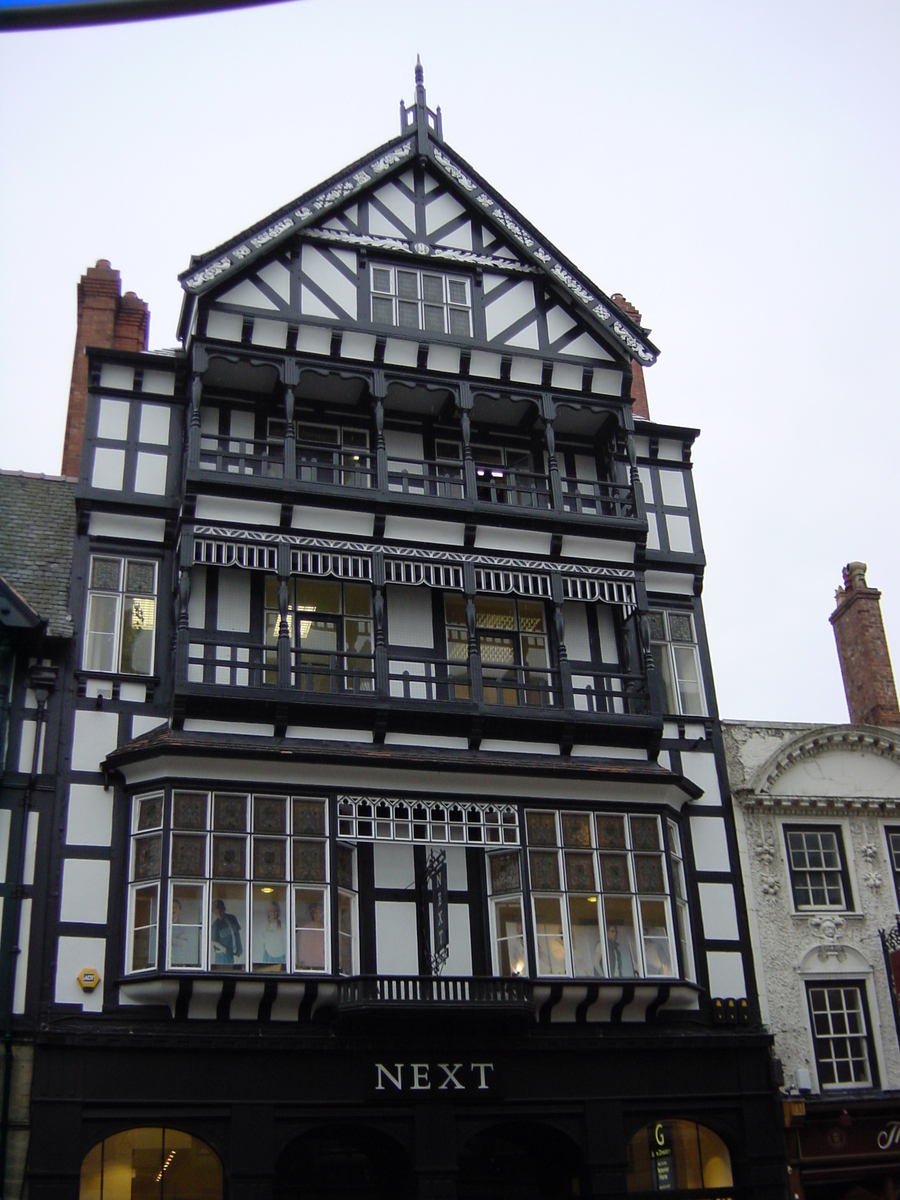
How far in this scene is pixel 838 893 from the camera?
24.4 meters

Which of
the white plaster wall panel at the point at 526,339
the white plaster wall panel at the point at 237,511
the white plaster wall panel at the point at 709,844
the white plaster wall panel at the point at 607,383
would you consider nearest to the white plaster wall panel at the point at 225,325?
the white plaster wall panel at the point at 237,511

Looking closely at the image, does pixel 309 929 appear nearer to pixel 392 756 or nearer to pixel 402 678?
pixel 392 756

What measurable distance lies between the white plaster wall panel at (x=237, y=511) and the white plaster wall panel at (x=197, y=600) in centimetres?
105

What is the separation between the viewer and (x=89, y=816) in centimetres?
2042

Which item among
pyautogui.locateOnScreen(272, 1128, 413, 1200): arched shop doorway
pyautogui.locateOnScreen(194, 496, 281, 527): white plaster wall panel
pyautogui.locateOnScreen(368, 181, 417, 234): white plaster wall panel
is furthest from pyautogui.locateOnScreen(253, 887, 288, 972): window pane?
pyautogui.locateOnScreen(368, 181, 417, 234): white plaster wall panel

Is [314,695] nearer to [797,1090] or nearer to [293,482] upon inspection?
[293,482]

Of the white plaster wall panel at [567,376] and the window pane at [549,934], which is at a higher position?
the white plaster wall panel at [567,376]

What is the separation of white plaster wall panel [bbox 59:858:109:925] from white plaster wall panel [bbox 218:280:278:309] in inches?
425

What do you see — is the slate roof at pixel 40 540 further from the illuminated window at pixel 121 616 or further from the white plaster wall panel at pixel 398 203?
the white plaster wall panel at pixel 398 203

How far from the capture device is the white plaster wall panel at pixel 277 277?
24594 millimetres

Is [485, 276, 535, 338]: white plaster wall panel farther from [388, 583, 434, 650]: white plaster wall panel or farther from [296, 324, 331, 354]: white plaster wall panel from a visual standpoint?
[388, 583, 434, 650]: white plaster wall panel

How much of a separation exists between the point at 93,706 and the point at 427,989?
7267mm

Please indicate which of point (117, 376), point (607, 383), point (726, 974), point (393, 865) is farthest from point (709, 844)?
point (117, 376)

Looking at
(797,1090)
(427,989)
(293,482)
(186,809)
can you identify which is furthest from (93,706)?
(797,1090)
